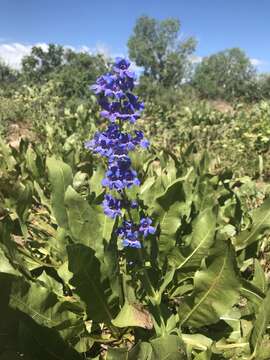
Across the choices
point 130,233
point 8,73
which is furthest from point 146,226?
point 8,73

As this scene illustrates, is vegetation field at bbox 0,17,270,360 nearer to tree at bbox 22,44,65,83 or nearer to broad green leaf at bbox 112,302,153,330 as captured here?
broad green leaf at bbox 112,302,153,330

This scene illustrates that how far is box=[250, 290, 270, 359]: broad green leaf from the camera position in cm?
199

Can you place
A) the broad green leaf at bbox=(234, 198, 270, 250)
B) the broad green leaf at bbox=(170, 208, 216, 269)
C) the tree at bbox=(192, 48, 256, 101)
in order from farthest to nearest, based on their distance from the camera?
1. the tree at bbox=(192, 48, 256, 101)
2. the broad green leaf at bbox=(234, 198, 270, 250)
3. the broad green leaf at bbox=(170, 208, 216, 269)

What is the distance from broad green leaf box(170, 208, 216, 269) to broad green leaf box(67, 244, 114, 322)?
0.57 meters

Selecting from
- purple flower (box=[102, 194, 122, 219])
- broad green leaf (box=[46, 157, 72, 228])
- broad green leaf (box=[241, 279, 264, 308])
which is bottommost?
broad green leaf (box=[241, 279, 264, 308])

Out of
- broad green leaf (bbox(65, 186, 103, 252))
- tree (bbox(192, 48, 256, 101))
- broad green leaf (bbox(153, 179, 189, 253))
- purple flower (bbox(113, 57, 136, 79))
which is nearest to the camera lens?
purple flower (bbox(113, 57, 136, 79))

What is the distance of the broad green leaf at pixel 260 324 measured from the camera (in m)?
1.99

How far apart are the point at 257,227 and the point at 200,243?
501 mm

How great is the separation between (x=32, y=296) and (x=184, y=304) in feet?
2.50

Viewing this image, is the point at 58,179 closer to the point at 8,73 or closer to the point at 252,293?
the point at 252,293

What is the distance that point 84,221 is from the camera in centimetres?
246

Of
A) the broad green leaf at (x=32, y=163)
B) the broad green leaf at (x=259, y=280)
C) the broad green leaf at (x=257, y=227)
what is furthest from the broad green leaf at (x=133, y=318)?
the broad green leaf at (x=32, y=163)

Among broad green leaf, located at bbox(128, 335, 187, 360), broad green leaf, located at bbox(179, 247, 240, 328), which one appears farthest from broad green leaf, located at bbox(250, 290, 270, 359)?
broad green leaf, located at bbox(128, 335, 187, 360)

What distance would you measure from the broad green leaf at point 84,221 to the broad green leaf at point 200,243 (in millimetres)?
514
